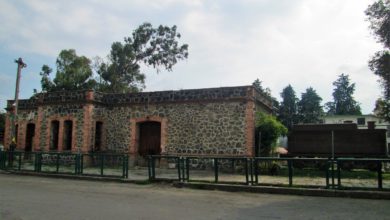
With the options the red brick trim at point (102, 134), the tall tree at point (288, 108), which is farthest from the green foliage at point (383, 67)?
the tall tree at point (288, 108)

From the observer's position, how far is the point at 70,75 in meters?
35.3

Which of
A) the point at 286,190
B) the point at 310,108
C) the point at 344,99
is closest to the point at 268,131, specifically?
the point at 286,190

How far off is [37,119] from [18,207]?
1537 cm

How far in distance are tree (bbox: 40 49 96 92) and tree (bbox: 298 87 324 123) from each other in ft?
99.0

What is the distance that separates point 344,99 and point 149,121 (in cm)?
5163

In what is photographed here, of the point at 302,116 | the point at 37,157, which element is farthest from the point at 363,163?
the point at 302,116

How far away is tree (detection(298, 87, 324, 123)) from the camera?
51219 millimetres

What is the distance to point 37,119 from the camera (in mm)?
22328

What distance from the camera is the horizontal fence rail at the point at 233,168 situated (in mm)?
10828

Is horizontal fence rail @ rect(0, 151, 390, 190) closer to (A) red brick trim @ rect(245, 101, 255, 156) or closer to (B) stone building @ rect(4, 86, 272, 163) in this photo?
(A) red brick trim @ rect(245, 101, 255, 156)

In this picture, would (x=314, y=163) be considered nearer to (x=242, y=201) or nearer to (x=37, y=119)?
(x=242, y=201)

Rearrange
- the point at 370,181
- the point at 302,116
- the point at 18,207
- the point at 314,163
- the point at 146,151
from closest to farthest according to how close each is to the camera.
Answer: the point at 18,207
the point at 370,181
the point at 314,163
the point at 146,151
the point at 302,116

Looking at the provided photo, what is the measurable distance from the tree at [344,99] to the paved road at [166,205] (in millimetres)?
56349

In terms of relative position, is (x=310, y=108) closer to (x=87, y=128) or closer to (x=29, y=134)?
(x=87, y=128)
